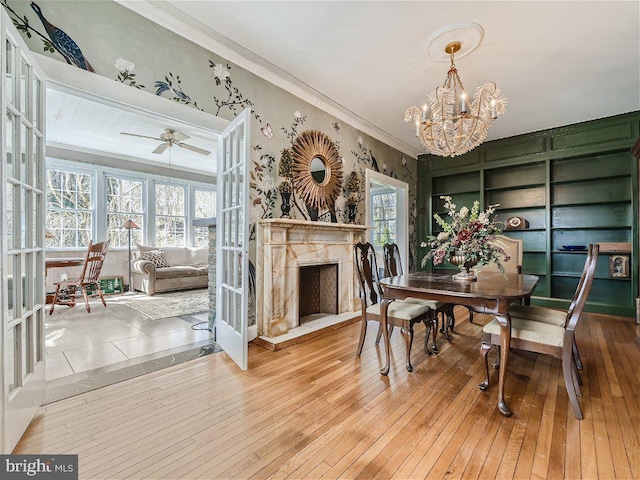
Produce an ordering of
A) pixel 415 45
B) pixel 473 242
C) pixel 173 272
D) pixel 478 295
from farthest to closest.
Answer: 1. pixel 173 272
2. pixel 415 45
3. pixel 473 242
4. pixel 478 295

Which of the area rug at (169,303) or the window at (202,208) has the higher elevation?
the window at (202,208)

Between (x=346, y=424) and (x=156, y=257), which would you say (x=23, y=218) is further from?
(x=156, y=257)

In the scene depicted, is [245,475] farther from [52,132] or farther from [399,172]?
[52,132]

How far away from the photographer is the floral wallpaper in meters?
1.86

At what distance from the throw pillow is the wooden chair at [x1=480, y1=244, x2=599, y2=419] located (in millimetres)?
6031

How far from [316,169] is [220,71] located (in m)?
1.49

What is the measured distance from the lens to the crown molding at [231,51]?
2229 mm

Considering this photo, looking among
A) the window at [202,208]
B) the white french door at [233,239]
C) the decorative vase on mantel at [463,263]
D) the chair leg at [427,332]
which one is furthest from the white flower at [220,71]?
the window at [202,208]

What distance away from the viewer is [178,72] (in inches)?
95.2

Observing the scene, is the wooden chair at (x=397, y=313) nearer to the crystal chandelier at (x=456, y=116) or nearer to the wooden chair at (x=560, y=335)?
the wooden chair at (x=560, y=335)

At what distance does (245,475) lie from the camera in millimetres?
1284

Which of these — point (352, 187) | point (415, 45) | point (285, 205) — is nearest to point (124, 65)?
point (285, 205)

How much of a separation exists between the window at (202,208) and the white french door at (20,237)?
563 centimetres

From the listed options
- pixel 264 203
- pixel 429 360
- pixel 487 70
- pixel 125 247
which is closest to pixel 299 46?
pixel 264 203
